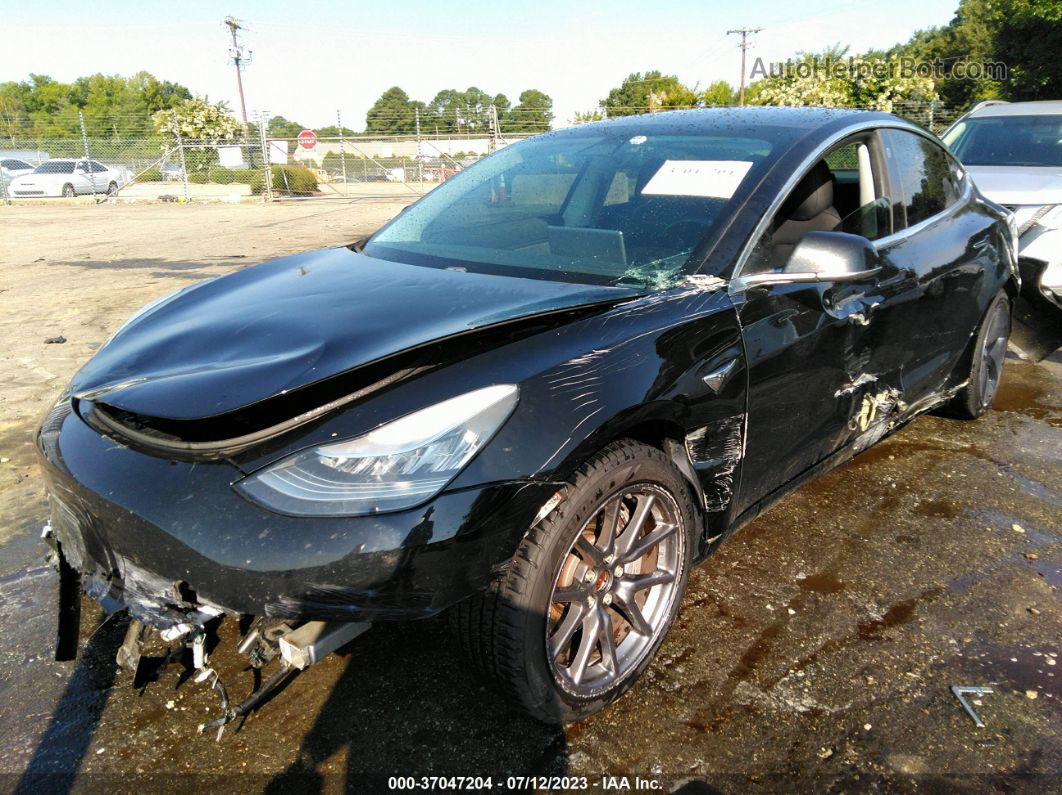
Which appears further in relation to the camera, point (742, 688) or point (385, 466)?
point (742, 688)

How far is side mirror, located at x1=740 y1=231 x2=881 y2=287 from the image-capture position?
8.14 ft

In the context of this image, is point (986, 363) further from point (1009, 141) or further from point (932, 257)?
point (1009, 141)

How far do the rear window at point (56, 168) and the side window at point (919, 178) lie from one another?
94.8 feet

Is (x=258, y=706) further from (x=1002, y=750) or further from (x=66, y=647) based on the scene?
(x=1002, y=750)

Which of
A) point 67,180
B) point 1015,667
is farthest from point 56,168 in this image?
point 1015,667

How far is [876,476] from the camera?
386cm

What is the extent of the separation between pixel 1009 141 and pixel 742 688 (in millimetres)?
7088

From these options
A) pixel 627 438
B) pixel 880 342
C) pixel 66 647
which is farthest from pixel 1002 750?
pixel 66 647

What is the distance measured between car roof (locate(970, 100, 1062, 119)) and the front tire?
748 cm

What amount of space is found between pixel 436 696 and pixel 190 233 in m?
14.1

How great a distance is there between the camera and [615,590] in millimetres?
2230

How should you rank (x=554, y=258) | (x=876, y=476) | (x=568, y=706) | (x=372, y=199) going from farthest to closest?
1. (x=372, y=199)
2. (x=876, y=476)
3. (x=554, y=258)
4. (x=568, y=706)

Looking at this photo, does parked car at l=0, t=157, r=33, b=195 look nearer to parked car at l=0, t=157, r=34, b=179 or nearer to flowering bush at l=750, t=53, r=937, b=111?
parked car at l=0, t=157, r=34, b=179

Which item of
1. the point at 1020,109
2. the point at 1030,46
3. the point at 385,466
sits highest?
the point at 1030,46
